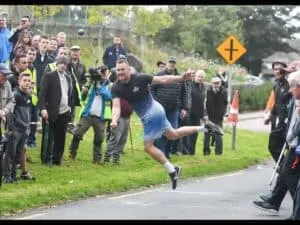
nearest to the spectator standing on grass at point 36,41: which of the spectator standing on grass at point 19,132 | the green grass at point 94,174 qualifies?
the green grass at point 94,174

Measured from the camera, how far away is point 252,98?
46812mm

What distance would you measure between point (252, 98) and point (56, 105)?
33051 mm

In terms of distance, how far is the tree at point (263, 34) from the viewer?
56.5m

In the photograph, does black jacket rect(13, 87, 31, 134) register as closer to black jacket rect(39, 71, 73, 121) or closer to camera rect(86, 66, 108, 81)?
black jacket rect(39, 71, 73, 121)

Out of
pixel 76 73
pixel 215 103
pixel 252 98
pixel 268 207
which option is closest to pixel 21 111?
pixel 76 73

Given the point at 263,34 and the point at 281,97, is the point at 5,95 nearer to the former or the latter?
the point at 281,97

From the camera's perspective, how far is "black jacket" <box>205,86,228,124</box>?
19.2 metres

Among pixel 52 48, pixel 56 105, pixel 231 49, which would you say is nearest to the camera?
pixel 56 105

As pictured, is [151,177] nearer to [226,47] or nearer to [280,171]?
[280,171]

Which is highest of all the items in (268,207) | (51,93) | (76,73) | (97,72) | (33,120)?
(97,72)

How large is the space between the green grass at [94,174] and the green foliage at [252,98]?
79.5ft

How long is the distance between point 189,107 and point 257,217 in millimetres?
7383

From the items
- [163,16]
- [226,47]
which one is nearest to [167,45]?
[163,16]

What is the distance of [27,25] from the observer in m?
16.1
